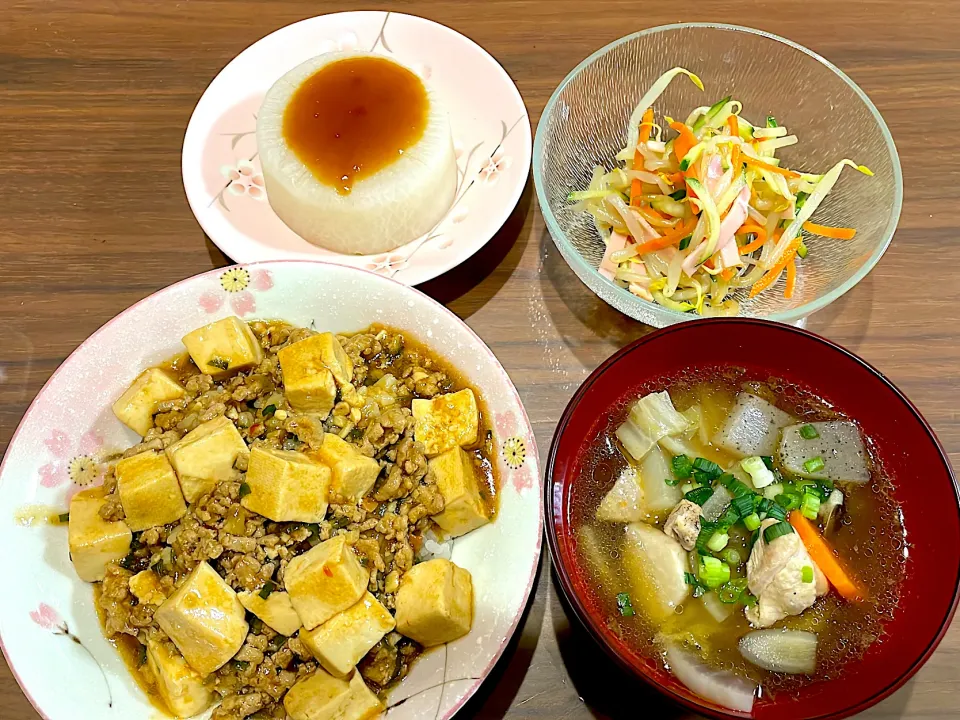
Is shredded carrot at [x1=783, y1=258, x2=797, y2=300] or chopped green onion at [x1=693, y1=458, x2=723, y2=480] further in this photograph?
shredded carrot at [x1=783, y1=258, x2=797, y2=300]

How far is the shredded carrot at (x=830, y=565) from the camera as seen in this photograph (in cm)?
145

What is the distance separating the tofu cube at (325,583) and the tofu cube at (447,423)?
0.31 metres

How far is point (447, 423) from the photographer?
5.48 feet

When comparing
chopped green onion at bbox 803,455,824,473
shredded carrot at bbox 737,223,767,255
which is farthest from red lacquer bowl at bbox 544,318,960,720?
shredded carrot at bbox 737,223,767,255

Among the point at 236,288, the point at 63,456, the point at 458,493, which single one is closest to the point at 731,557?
the point at 458,493

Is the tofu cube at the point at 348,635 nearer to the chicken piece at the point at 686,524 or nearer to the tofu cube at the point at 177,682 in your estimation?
the tofu cube at the point at 177,682

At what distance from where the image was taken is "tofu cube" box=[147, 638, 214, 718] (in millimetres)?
1481

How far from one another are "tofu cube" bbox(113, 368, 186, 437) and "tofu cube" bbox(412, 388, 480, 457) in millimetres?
594

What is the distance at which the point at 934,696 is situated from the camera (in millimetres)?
1685

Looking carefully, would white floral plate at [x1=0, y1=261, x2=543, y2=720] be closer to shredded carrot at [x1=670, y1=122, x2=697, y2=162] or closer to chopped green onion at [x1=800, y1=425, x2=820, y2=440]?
chopped green onion at [x1=800, y1=425, x2=820, y2=440]

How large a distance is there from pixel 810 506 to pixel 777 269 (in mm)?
707

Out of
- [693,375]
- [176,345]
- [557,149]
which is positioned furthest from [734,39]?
[176,345]

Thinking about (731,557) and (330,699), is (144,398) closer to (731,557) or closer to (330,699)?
→ (330,699)

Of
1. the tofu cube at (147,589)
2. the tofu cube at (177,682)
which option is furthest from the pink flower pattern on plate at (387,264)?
the tofu cube at (177,682)
